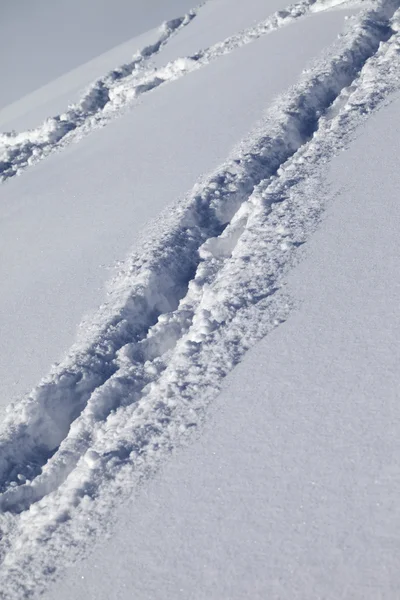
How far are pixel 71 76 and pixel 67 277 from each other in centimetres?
1060

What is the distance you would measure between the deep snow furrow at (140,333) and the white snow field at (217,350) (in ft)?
0.05

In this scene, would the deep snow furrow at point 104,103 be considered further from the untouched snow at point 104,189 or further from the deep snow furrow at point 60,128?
the untouched snow at point 104,189

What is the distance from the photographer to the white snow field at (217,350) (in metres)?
Answer: 2.96

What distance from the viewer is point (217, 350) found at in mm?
4121

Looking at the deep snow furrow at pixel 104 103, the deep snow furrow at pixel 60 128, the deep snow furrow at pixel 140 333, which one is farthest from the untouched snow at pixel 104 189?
the deep snow furrow at pixel 60 128

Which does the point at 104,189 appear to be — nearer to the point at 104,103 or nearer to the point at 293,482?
the point at 293,482

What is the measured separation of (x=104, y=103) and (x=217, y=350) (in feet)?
26.2

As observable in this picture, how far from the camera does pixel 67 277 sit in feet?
18.3

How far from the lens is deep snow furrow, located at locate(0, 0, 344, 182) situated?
385 inches

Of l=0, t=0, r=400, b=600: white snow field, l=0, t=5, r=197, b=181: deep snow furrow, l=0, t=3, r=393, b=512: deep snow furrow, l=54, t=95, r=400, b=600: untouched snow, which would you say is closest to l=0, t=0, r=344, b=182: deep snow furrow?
l=0, t=5, r=197, b=181: deep snow furrow

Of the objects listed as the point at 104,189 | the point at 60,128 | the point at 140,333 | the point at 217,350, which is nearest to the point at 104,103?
the point at 60,128

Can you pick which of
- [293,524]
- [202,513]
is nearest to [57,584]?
[202,513]

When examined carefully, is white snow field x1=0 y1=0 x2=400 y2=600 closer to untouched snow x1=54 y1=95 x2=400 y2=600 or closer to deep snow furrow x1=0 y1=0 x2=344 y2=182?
untouched snow x1=54 y1=95 x2=400 y2=600

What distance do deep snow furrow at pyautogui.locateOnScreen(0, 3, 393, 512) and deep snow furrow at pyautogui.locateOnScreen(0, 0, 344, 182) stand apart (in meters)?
3.75
